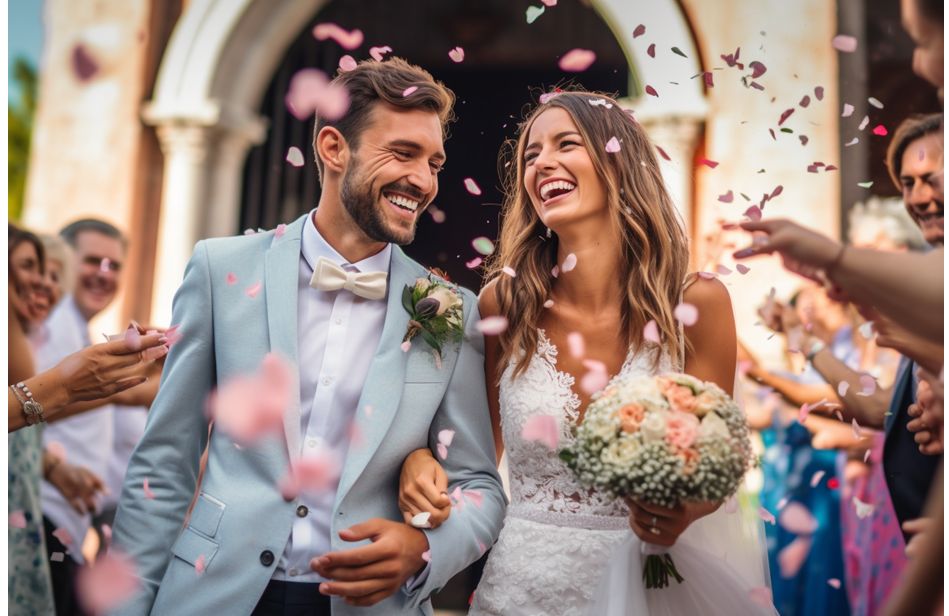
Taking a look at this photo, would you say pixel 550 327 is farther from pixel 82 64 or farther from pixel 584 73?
pixel 584 73

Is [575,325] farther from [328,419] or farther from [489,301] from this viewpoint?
[328,419]

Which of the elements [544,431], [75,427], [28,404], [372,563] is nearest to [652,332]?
[544,431]

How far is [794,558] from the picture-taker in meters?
4.71

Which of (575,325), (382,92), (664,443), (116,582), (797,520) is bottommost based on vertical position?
(797,520)

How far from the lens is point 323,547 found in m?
2.40

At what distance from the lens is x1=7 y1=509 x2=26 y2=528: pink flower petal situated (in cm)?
356

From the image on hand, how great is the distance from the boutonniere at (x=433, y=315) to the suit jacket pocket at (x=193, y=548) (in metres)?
0.70

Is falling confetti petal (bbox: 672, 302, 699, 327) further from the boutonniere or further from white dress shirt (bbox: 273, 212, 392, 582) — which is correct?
white dress shirt (bbox: 273, 212, 392, 582)

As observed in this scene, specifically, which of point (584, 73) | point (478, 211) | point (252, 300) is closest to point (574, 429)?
point (252, 300)

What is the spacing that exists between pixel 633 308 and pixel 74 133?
5.37 m

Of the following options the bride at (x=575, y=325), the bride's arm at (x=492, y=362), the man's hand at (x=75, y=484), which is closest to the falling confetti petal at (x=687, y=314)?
the bride at (x=575, y=325)

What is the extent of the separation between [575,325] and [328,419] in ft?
2.68

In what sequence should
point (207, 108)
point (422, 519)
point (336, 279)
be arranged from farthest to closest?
point (207, 108) → point (336, 279) → point (422, 519)

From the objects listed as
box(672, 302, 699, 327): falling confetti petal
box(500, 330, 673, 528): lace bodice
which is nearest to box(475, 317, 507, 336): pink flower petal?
box(500, 330, 673, 528): lace bodice
